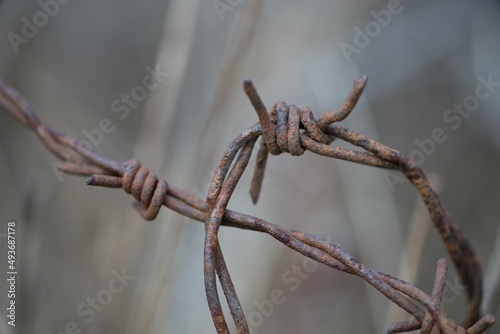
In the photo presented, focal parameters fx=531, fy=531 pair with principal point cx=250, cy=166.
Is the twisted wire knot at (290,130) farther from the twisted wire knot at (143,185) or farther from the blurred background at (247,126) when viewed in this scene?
the blurred background at (247,126)

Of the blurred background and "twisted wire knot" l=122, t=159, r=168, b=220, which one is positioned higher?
the blurred background

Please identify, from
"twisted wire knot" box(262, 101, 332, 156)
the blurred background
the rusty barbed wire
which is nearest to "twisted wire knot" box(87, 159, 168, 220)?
the rusty barbed wire

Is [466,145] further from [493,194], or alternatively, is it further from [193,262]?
[193,262]

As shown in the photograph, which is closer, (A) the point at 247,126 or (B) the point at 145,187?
(B) the point at 145,187

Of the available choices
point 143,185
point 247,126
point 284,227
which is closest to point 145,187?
point 143,185

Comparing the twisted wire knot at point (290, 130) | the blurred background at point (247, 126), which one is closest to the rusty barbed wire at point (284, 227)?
the twisted wire knot at point (290, 130)

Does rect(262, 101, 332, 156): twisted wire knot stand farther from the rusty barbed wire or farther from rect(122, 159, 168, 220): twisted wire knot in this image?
rect(122, 159, 168, 220): twisted wire knot

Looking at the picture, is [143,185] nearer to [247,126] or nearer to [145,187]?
[145,187]

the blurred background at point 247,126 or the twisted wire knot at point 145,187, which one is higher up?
the blurred background at point 247,126

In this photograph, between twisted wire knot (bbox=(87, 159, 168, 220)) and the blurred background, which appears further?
the blurred background
